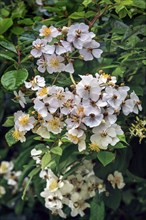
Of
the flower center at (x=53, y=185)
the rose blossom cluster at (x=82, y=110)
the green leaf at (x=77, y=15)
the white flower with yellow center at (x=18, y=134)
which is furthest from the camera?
the flower center at (x=53, y=185)

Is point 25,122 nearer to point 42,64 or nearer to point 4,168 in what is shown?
point 42,64

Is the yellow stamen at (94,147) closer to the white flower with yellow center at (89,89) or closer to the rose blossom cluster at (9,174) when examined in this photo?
the white flower with yellow center at (89,89)

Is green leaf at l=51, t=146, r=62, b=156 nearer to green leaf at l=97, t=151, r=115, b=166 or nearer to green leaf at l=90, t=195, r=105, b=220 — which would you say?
green leaf at l=97, t=151, r=115, b=166

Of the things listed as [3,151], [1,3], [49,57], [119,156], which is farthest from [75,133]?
[3,151]

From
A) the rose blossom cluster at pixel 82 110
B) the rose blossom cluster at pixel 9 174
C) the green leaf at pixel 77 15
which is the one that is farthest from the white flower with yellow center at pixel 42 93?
the rose blossom cluster at pixel 9 174

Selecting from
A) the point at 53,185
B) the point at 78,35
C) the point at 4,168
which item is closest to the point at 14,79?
the point at 78,35
